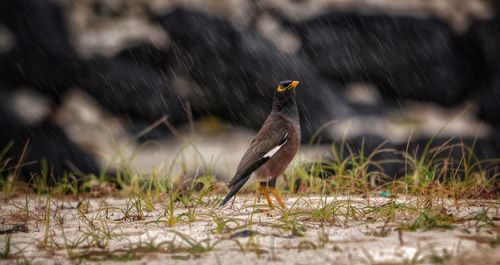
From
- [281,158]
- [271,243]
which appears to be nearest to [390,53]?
[281,158]

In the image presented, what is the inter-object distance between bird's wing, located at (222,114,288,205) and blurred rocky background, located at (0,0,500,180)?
1469 millimetres

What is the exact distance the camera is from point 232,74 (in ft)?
19.7

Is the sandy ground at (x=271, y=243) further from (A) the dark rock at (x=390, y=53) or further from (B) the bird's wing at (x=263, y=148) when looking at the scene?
(A) the dark rock at (x=390, y=53)

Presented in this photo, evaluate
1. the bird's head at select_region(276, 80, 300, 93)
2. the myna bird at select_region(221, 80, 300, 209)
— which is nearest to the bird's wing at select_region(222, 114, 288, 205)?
the myna bird at select_region(221, 80, 300, 209)

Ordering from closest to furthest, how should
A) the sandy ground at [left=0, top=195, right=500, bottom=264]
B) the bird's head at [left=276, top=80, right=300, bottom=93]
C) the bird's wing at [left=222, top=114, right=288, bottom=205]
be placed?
1. the sandy ground at [left=0, top=195, right=500, bottom=264]
2. the bird's wing at [left=222, top=114, right=288, bottom=205]
3. the bird's head at [left=276, top=80, right=300, bottom=93]

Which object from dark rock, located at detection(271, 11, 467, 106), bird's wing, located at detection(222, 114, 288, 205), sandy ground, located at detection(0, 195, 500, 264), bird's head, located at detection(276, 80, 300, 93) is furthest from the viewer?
dark rock, located at detection(271, 11, 467, 106)

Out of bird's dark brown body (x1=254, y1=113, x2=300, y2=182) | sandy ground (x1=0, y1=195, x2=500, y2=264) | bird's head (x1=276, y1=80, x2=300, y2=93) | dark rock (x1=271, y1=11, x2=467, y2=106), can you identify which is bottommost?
sandy ground (x1=0, y1=195, x2=500, y2=264)

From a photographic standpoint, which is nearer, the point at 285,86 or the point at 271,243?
the point at 271,243

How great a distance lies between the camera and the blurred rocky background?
5973mm

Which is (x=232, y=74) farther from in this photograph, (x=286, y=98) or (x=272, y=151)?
(x=272, y=151)

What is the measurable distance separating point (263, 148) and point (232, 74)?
6.12 ft

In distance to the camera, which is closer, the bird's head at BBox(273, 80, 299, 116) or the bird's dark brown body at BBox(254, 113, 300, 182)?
the bird's dark brown body at BBox(254, 113, 300, 182)

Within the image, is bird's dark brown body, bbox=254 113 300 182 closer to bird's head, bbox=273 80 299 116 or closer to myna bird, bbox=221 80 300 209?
myna bird, bbox=221 80 300 209

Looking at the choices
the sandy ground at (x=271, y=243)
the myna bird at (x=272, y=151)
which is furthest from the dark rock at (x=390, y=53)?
the sandy ground at (x=271, y=243)
